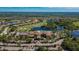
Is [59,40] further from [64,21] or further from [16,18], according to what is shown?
[16,18]

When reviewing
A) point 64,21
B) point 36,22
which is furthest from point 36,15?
point 64,21

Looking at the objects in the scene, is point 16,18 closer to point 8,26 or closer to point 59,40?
point 8,26

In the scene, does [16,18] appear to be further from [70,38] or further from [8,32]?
[70,38]
